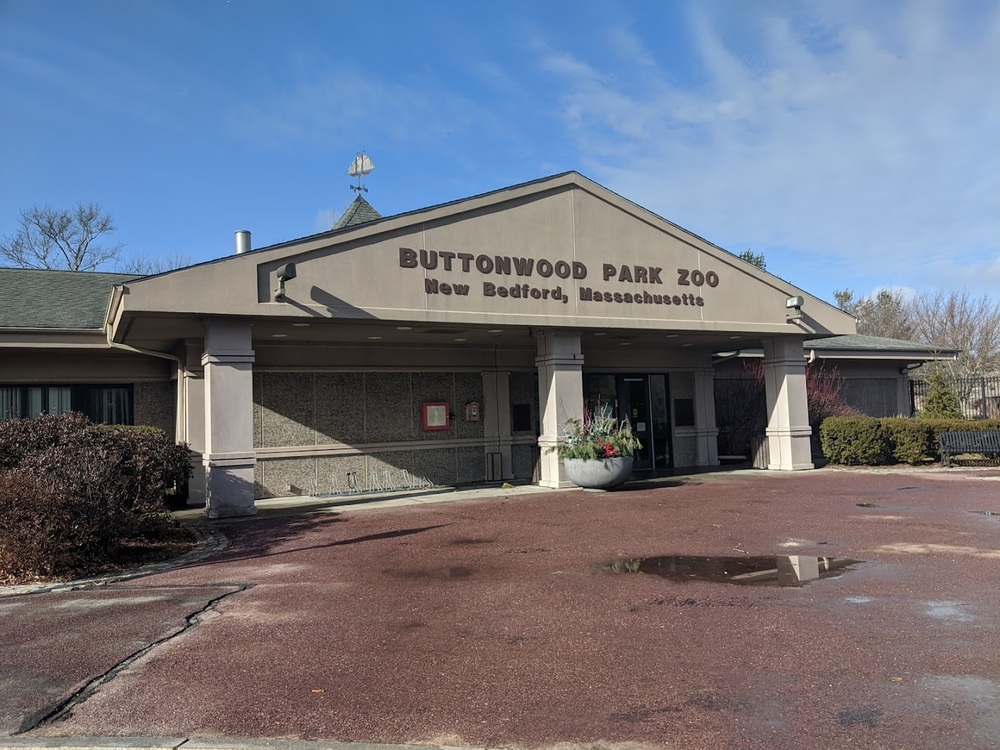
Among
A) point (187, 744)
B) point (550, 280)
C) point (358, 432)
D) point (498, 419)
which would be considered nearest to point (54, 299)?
point (358, 432)

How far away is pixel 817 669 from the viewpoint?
5.22 m

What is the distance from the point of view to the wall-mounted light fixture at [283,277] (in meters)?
12.8

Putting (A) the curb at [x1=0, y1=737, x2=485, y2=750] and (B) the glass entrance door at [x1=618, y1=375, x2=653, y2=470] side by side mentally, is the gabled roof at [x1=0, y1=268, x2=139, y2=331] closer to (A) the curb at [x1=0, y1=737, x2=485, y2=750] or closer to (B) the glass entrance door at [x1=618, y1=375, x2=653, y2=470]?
(B) the glass entrance door at [x1=618, y1=375, x2=653, y2=470]

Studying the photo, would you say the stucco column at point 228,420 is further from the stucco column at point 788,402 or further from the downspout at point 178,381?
the stucco column at point 788,402

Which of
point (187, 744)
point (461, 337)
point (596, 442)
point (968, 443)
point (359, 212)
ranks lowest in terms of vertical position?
point (187, 744)

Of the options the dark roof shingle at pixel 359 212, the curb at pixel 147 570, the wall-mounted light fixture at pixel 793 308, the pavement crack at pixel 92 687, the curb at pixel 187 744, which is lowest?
the curb at pixel 187 744

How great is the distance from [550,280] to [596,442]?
3257 mm

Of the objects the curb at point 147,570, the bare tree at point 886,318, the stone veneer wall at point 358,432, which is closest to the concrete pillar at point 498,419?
the stone veneer wall at point 358,432

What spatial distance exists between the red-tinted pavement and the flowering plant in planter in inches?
183

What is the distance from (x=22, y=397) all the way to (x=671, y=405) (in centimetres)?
1499

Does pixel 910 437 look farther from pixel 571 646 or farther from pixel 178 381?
pixel 178 381

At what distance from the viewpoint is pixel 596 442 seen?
618 inches

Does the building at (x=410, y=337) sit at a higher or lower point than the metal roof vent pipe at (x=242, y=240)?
lower

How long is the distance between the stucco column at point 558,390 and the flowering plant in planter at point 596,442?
0.23m
